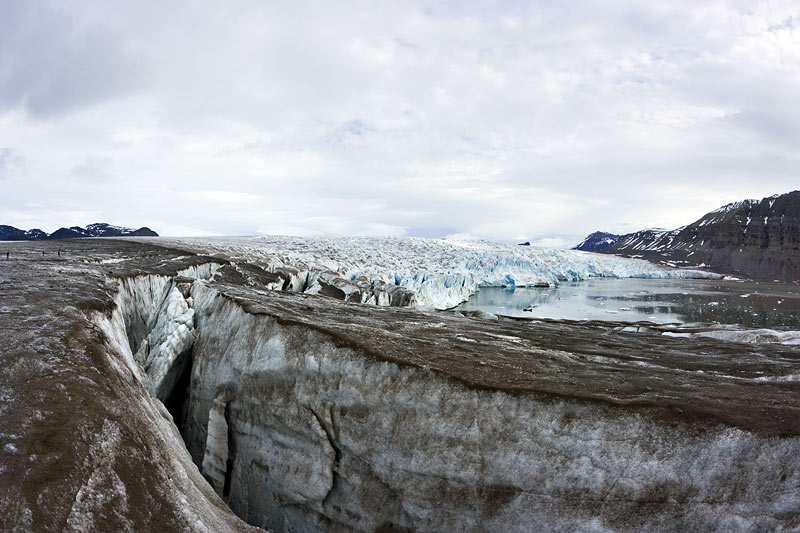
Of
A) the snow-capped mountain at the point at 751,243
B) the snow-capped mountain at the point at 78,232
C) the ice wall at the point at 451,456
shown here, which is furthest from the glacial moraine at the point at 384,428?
the snow-capped mountain at the point at 751,243

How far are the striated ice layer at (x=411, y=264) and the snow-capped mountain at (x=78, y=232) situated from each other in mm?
31032

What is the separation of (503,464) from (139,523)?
3.53 meters

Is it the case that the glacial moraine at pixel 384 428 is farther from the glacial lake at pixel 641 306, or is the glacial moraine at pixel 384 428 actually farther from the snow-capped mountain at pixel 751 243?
the snow-capped mountain at pixel 751 243

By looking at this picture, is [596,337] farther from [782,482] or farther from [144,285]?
[144,285]

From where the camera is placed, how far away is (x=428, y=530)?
5266 mm

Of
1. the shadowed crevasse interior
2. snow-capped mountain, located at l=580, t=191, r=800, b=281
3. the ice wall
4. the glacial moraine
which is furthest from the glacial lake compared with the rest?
snow-capped mountain, located at l=580, t=191, r=800, b=281

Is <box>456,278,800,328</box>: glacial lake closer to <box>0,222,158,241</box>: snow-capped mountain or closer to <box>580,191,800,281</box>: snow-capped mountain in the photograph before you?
<box>0,222,158,241</box>: snow-capped mountain

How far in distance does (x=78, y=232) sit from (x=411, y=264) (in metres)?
54.0

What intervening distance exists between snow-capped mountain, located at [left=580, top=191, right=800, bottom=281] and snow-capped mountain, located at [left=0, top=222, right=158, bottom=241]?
98628 mm

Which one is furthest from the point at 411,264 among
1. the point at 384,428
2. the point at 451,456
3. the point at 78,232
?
the point at 78,232

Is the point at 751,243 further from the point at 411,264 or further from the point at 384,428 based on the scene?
the point at 384,428

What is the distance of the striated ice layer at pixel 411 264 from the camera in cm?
2392

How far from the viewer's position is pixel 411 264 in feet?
119

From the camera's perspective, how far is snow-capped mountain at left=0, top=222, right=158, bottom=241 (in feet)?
193
